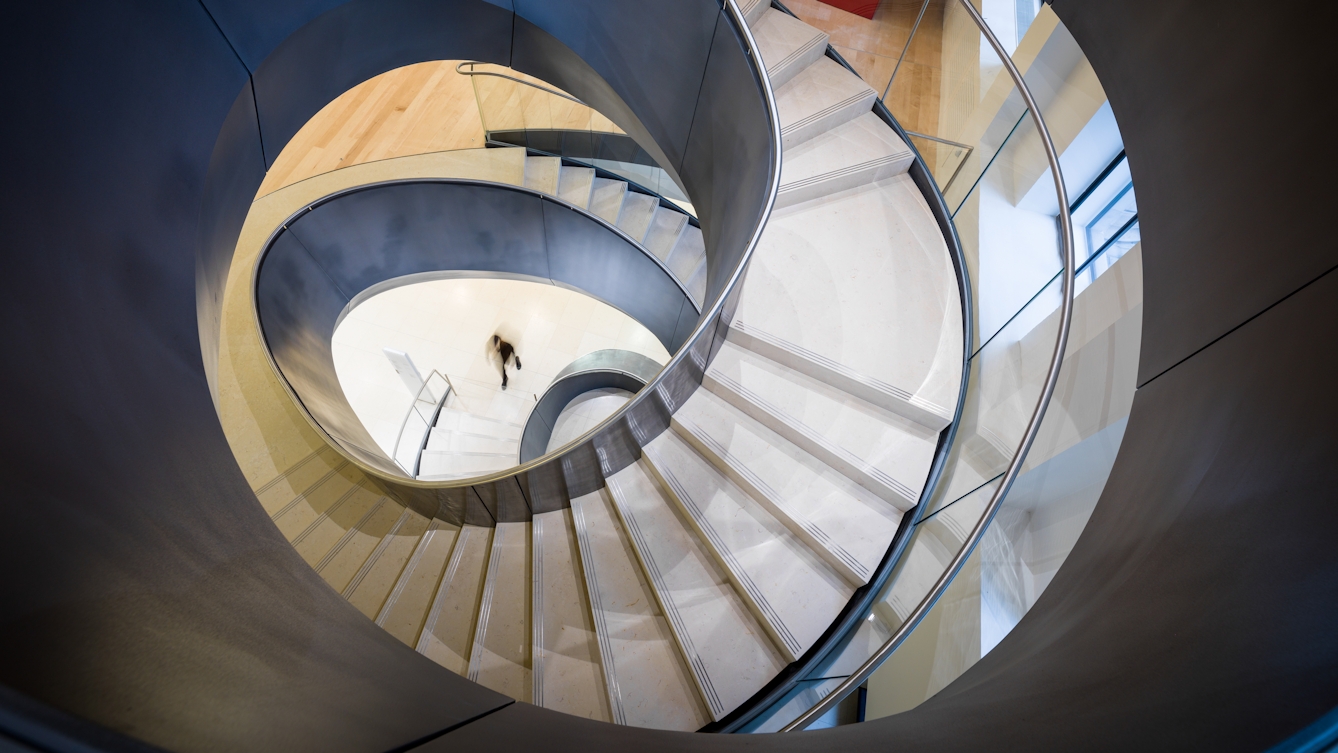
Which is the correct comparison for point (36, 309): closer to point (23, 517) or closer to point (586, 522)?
point (23, 517)

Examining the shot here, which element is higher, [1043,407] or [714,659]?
[1043,407]

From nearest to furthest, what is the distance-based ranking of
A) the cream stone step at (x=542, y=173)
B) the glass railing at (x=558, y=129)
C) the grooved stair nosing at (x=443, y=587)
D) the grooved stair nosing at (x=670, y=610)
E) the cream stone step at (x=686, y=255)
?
the grooved stair nosing at (x=670, y=610) < the grooved stair nosing at (x=443, y=587) < the glass railing at (x=558, y=129) < the cream stone step at (x=542, y=173) < the cream stone step at (x=686, y=255)

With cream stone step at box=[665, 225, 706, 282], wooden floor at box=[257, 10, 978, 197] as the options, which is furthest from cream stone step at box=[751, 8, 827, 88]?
cream stone step at box=[665, 225, 706, 282]

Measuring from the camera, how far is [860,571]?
2.90 meters

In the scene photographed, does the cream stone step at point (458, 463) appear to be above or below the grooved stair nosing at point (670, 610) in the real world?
above

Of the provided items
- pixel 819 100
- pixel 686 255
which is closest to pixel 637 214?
pixel 686 255

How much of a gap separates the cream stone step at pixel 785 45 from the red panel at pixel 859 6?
1450mm

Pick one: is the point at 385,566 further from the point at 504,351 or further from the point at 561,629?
the point at 504,351

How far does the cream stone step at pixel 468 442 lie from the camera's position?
328 inches

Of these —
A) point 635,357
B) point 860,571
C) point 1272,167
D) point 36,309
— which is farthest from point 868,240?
point 635,357

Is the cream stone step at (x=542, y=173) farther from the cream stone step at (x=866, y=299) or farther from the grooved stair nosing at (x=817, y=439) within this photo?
the grooved stair nosing at (x=817, y=439)

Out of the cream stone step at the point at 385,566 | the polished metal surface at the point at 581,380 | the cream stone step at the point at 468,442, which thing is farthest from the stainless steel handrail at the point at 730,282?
the cream stone step at the point at 468,442

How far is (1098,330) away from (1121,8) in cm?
149

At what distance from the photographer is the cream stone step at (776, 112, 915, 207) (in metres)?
3.82
